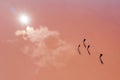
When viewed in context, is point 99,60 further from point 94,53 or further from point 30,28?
point 30,28

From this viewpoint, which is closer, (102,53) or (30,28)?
(30,28)

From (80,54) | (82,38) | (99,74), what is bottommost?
(99,74)

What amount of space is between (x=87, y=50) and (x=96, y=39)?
1.49 metres

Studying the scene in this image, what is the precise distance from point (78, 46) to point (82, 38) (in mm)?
933

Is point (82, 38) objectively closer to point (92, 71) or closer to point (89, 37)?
point (89, 37)

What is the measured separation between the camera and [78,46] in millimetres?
22047

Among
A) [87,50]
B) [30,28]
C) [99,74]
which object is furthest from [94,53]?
[30,28]

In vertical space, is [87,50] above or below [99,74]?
above

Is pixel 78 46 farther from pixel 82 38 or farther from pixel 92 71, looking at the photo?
pixel 92 71

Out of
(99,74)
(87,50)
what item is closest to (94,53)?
(87,50)

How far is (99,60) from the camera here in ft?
73.0

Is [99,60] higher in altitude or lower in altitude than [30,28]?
lower

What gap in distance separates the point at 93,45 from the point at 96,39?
711 millimetres

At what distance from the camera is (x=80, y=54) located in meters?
22.1
